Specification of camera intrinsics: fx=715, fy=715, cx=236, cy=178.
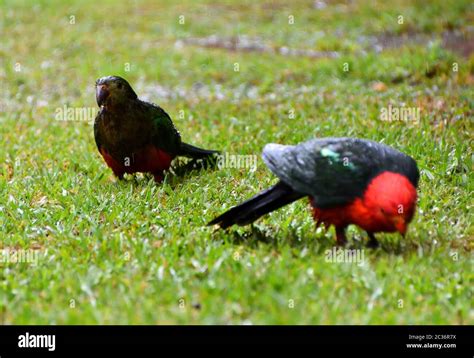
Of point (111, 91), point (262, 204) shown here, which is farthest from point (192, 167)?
point (262, 204)

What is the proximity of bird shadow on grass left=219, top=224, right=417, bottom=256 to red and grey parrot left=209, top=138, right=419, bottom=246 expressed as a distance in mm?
95

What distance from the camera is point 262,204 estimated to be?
15.9 ft

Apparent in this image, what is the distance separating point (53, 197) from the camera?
6039 mm

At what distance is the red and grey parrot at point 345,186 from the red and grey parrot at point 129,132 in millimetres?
1556

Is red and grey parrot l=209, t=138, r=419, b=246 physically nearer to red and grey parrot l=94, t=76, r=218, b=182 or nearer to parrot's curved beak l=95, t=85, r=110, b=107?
red and grey parrot l=94, t=76, r=218, b=182

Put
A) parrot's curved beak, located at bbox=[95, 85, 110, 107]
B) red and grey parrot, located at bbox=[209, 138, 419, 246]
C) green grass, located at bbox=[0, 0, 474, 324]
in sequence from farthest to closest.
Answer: parrot's curved beak, located at bbox=[95, 85, 110, 107]
red and grey parrot, located at bbox=[209, 138, 419, 246]
green grass, located at bbox=[0, 0, 474, 324]

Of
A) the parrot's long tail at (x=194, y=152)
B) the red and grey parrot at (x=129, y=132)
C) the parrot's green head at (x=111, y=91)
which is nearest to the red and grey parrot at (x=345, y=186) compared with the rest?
the red and grey parrot at (x=129, y=132)

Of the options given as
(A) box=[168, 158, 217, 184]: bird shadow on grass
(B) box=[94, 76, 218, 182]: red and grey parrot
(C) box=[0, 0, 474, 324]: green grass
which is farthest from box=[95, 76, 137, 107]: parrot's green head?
(A) box=[168, 158, 217, 184]: bird shadow on grass

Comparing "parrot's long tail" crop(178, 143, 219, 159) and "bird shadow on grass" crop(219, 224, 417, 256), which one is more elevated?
"parrot's long tail" crop(178, 143, 219, 159)

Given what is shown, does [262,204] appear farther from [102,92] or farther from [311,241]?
[102,92]

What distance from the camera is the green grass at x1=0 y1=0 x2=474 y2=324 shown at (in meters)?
4.10

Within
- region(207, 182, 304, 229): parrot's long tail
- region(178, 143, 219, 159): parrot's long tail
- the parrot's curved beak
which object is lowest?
region(207, 182, 304, 229): parrot's long tail
